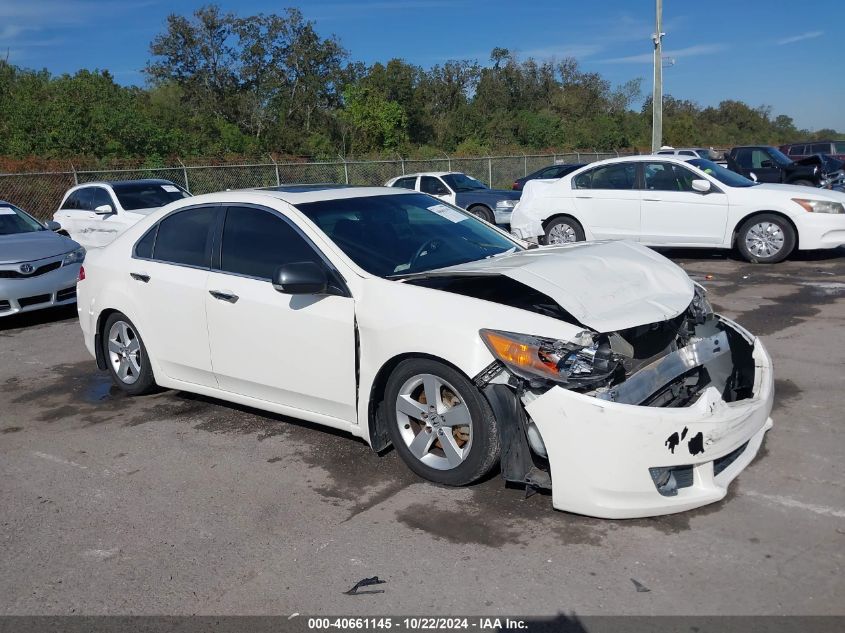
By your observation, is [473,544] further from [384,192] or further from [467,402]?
[384,192]

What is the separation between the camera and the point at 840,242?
36.7 ft

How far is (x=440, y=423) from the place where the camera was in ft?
13.6

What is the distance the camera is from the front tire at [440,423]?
13.1 feet

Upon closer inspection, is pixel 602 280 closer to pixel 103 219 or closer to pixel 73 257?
pixel 73 257

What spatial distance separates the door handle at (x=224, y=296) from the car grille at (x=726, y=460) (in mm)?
3013

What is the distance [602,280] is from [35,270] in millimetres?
7696

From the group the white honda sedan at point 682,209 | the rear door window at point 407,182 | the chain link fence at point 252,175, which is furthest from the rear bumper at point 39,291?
the chain link fence at point 252,175

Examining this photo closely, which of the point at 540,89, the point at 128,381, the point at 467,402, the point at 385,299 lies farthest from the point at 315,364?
the point at 540,89

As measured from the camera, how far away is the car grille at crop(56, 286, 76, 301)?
9.77 meters

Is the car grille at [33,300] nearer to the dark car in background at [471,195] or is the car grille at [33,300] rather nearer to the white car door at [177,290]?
the white car door at [177,290]

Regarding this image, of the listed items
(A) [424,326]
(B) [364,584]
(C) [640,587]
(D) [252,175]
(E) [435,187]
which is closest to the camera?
(C) [640,587]

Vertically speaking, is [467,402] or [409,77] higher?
[409,77]

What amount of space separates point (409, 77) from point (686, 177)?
4105 centimetres

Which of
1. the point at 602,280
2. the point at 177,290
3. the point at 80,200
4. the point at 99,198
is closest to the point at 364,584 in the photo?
the point at 602,280
